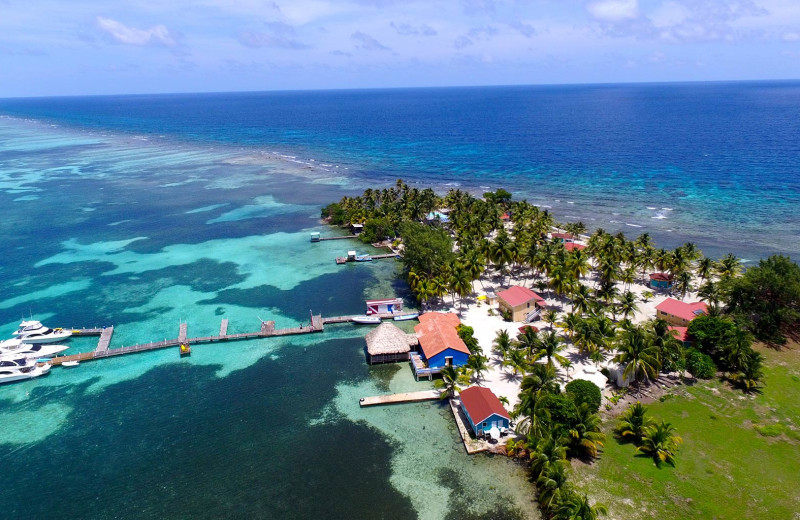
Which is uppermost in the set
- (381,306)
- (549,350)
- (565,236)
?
(549,350)

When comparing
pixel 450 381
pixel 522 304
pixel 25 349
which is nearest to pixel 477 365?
pixel 450 381

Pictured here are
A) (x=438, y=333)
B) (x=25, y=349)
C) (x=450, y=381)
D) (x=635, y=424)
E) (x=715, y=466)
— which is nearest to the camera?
(x=715, y=466)

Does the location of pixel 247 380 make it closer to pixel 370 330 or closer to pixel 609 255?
pixel 370 330

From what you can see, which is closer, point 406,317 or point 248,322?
point 248,322

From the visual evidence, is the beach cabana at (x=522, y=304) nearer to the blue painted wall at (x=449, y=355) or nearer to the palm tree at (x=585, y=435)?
the blue painted wall at (x=449, y=355)

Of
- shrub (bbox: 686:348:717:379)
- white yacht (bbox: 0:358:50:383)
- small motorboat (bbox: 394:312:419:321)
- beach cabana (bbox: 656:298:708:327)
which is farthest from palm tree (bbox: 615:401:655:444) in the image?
white yacht (bbox: 0:358:50:383)

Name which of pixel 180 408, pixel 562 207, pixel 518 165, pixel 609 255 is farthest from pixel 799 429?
pixel 518 165

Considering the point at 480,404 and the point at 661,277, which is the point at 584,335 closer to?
the point at 480,404
